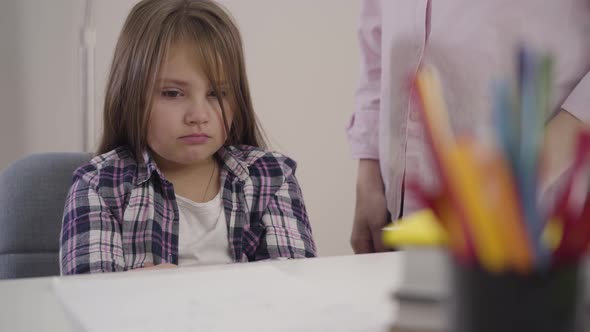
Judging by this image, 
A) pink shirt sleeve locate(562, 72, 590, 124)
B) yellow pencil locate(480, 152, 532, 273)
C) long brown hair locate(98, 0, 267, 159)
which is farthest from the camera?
long brown hair locate(98, 0, 267, 159)

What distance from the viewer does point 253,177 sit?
96cm

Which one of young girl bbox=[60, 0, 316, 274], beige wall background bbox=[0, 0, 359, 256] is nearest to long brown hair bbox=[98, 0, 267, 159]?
young girl bbox=[60, 0, 316, 274]

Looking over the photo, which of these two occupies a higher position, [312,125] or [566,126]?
[566,126]

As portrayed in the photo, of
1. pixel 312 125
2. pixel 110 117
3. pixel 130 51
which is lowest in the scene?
pixel 312 125

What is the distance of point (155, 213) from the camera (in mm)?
882

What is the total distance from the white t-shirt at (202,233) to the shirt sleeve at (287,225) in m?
0.06

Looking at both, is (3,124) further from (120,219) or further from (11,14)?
(120,219)

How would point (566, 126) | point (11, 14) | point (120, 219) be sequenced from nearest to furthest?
point (566, 126) < point (120, 219) < point (11, 14)

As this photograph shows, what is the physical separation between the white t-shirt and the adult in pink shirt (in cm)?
20

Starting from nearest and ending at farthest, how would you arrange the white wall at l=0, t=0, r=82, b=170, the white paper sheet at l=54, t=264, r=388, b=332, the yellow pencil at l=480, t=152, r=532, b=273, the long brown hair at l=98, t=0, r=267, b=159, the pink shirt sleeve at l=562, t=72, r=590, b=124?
the yellow pencil at l=480, t=152, r=532, b=273 < the white paper sheet at l=54, t=264, r=388, b=332 < the pink shirt sleeve at l=562, t=72, r=590, b=124 < the long brown hair at l=98, t=0, r=267, b=159 < the white wall at l=0, t=0, r=82, b=170

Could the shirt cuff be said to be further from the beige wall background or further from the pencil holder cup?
the beige wall background

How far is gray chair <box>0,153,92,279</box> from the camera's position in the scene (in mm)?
873

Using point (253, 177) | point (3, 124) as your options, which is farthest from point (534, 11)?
point (3, 124)

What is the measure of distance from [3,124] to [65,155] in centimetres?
120
